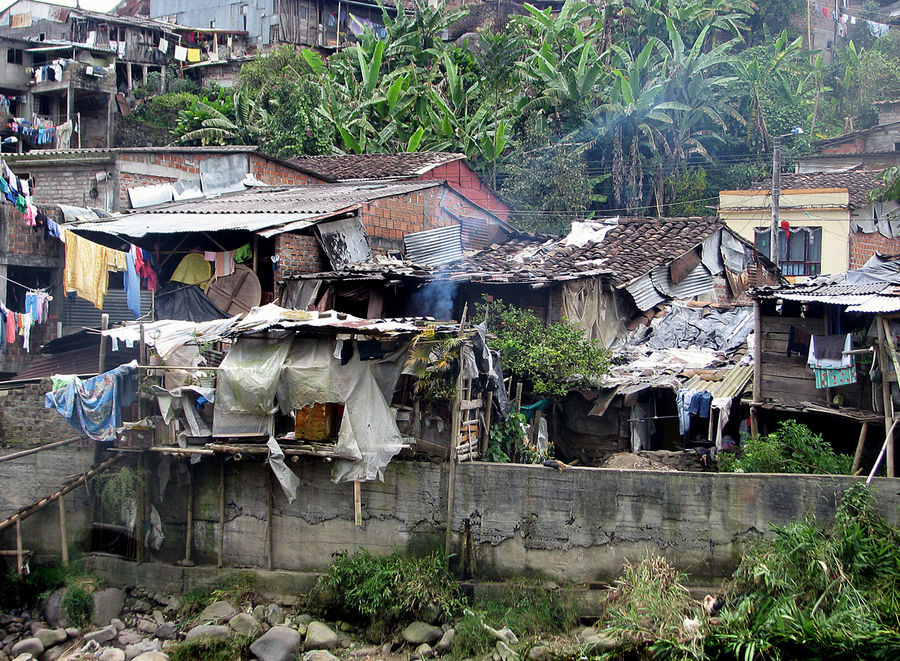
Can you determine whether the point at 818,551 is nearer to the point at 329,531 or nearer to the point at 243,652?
the point at 329,531

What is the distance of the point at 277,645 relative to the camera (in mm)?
9711

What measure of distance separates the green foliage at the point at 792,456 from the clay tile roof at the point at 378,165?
10070 mm

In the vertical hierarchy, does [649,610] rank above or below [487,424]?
below

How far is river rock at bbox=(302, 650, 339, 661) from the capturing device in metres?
9.47

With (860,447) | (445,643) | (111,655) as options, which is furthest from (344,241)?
(860,447)

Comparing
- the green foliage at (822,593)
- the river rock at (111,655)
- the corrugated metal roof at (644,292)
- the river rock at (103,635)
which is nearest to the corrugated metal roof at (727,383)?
the corrugated metal roof at (644,292)

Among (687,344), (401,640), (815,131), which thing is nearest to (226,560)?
(401,640)

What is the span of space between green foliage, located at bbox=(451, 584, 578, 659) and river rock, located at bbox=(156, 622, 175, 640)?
142 inches

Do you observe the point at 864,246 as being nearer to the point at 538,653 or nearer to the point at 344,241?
the point at 344,241

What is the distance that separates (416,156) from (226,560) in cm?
1124

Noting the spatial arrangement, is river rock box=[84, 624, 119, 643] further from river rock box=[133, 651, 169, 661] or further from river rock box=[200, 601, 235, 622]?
river rock box=[200, 601, 235, 622]

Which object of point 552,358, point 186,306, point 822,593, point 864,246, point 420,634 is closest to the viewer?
point 822,593

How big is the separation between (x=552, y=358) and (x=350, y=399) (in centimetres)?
345

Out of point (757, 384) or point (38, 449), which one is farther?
point (757, 384)
